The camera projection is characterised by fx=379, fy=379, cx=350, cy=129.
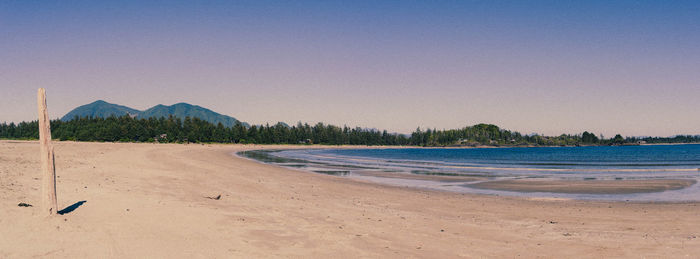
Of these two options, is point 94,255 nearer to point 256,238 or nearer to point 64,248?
point 64,248

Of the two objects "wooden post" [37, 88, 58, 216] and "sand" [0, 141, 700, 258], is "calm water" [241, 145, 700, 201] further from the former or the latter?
"wooden post" [37, 88, 58, 216]

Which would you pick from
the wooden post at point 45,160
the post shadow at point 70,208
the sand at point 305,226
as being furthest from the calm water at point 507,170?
the wooden post at point 45,160

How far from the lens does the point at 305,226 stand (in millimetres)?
10820

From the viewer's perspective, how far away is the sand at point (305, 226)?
8.35 metres

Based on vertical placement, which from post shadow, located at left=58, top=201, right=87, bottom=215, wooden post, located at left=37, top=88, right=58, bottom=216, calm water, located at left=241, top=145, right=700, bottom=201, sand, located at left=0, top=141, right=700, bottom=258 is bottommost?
calm water, located at left=241, top=145, right=700, bottom=201

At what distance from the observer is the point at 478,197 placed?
20047 millimetres

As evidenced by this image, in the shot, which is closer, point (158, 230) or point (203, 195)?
point (158, 230)

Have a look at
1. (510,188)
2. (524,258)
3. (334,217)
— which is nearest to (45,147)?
(334,217)

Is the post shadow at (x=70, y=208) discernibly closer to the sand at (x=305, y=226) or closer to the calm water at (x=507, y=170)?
the sand at (x=305, y=226)

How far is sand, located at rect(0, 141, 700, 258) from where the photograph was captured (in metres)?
8.35

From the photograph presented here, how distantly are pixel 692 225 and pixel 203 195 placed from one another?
1757 centimetres

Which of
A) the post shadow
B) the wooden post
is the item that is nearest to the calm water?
the post shadow

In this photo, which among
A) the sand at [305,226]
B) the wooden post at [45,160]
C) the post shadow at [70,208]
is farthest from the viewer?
the post shadow at [70,208]

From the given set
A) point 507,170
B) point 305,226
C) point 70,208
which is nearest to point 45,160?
point 70,208
